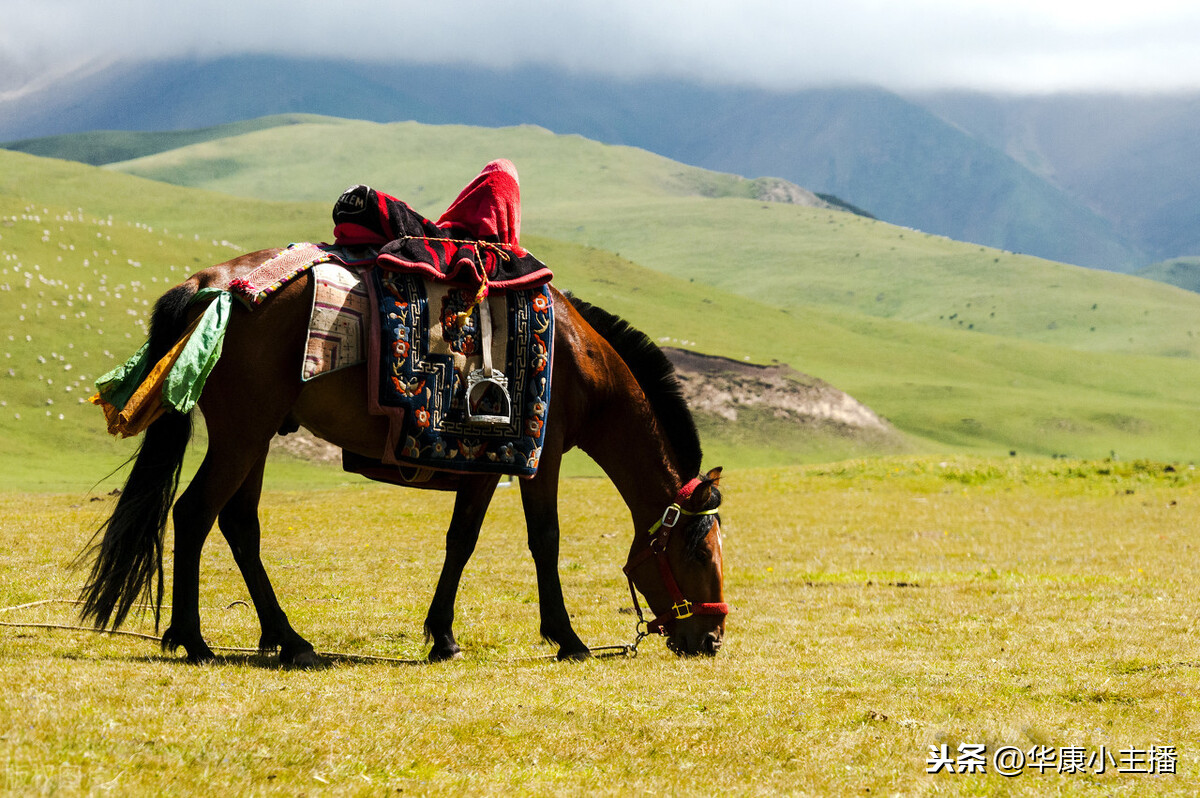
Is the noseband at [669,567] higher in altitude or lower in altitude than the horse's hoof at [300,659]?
higher

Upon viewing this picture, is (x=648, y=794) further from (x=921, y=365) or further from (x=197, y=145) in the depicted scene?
(x=197, y=145)

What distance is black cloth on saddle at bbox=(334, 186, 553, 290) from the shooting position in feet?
26.3

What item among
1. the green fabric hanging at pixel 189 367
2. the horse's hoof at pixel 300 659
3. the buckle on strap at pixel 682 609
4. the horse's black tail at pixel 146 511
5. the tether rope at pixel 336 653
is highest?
the green fabric hanging at pixel 189 367

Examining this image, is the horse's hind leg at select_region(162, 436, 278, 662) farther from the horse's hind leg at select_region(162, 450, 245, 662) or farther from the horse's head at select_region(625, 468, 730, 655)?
the horse's head at select_region(625, 468, 730, 655)

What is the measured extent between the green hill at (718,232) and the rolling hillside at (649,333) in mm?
11647

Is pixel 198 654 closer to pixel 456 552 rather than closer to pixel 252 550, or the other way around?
pixel 252 550

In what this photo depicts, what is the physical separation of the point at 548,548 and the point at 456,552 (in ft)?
2.22

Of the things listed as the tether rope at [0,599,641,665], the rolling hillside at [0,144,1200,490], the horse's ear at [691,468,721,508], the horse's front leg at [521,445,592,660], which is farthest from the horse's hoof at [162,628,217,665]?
the rolling hillside at [0,144,1200,490]

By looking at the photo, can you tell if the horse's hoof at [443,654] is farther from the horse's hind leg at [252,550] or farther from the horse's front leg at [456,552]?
the horse's hind leg at [252,550]

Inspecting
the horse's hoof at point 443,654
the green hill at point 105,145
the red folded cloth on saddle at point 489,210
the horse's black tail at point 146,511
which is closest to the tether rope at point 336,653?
the horse's hoof at point 443,654

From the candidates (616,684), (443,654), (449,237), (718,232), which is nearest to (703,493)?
(616,684)

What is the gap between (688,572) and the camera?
855 cm

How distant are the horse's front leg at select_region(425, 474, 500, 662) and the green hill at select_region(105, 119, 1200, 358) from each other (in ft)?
272

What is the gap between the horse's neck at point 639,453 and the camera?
28.7 feet
